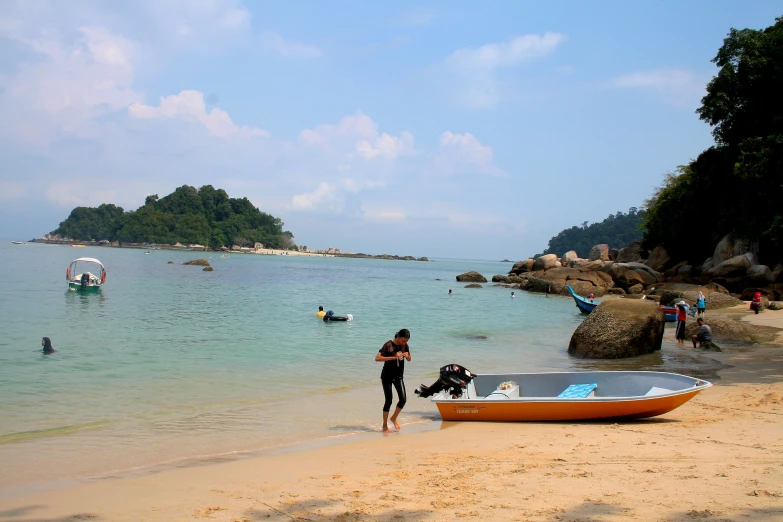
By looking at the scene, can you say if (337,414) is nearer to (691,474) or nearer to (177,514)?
(177,514)

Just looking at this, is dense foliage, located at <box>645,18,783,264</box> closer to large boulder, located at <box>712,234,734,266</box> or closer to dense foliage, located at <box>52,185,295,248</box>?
large boulder, located at <box>712,234,734,266</box>

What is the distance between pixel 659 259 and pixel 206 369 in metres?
40.6

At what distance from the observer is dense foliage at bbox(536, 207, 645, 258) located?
168 metres

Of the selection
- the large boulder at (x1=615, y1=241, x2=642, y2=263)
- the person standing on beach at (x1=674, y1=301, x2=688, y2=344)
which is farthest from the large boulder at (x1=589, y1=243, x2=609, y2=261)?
the person standing on beach at (x1=674, y1=301, x2=688, y2=344)

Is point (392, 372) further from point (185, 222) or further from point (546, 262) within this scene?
point (185, 222)

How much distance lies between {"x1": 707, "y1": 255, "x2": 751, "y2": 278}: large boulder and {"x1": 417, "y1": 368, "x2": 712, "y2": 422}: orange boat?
2953cm

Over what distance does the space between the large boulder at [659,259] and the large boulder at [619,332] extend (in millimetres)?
30987

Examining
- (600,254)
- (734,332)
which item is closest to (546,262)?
(600,254)

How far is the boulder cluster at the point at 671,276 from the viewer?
107ft

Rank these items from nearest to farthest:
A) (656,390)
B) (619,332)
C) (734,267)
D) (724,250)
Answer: (656,390)
(619,332)
(734,267)
(724,250)

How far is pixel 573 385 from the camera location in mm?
10180

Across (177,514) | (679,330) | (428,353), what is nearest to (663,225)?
(679,330)

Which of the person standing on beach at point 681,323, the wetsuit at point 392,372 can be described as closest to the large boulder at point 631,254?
the person standing on beach at point 681,323

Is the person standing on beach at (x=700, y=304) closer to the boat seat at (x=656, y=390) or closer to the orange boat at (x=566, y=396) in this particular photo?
the orange boat at (x=566, y=396)
